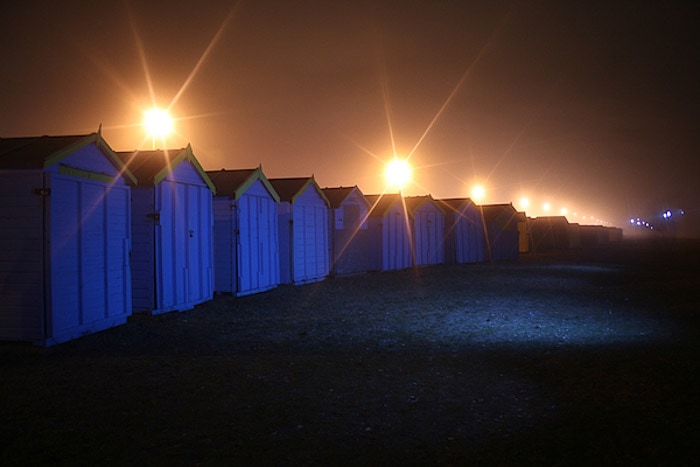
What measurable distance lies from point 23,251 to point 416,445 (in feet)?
29.4

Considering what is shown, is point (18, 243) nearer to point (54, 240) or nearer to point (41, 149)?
point (54, 240)

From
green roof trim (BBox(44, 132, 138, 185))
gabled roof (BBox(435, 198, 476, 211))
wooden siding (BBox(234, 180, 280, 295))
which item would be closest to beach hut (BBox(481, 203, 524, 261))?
gabled roof (BBox(435, 198, 476, 211))

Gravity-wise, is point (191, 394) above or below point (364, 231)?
below

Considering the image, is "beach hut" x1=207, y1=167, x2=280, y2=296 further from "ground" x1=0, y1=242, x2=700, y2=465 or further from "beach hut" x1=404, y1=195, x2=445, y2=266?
"beach hut" x1=404, y1=195, x2=445, y2=266

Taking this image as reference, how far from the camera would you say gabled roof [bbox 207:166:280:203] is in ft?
60.0

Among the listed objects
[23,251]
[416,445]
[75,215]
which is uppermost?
[75,215]

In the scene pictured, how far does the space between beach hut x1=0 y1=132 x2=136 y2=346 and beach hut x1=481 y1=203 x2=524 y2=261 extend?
3148 cm

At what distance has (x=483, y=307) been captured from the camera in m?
15.4

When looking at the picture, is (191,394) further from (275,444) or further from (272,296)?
(272,296)

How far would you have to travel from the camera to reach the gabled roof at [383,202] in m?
29.8

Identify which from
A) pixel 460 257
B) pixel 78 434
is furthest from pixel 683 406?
pixel 460 257

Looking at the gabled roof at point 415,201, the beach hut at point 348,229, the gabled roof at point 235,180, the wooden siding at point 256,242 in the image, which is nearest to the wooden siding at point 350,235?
the beach hut at point 348,229

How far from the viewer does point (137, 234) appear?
14.4 m

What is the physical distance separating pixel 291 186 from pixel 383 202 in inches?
334
